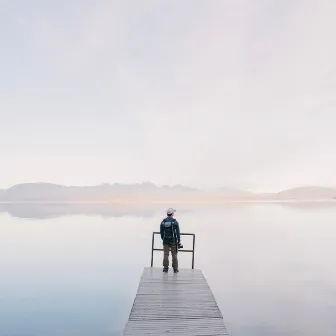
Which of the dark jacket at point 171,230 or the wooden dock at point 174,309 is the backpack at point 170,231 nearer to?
the dark jacket at point 171,230

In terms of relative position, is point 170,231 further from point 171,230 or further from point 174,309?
point 174,309

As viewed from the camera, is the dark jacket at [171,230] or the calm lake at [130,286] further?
the calm lake at [130,286]

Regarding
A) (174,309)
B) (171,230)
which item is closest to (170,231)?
(171,230)

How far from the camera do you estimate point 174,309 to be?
31.6 feet

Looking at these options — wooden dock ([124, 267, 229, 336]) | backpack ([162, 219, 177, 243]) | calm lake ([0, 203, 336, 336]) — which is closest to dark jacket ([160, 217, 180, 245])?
backpack ([162, 219, 177, 243])

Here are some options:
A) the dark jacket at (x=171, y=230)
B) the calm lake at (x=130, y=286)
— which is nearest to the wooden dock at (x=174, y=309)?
the dark jacket at (x=171, y=230)

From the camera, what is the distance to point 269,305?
18.0m

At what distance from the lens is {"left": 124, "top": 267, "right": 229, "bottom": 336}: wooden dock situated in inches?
322

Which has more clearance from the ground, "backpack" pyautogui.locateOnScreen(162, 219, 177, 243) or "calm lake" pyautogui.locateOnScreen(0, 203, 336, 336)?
"backpack" pyautogui.locateOnScreen(162, 219, 177, 243)

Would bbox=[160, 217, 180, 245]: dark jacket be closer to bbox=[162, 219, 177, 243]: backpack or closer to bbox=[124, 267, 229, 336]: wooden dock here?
bbox=[162, 219, 177, 243]: backpack

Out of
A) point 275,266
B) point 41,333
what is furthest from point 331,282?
point 41,333

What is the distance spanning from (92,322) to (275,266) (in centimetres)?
1976

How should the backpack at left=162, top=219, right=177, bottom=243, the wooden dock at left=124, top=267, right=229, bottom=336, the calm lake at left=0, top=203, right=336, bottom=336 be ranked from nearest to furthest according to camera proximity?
the wooden dock at left=124, top=267, right=229, bottom=336, the backpack at left=162, top=219, right=177, bottom=243, the calm lake at left=0, top=203, right=336, bottom=336

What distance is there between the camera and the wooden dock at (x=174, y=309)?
819cm
